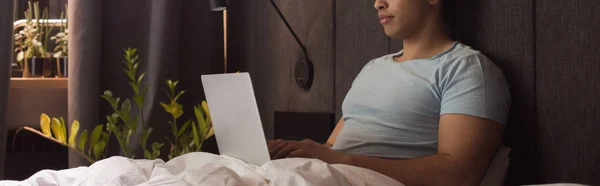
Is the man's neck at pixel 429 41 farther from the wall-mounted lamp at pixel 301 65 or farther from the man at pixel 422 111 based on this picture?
the wall-mounted lamp at pixel 301 65

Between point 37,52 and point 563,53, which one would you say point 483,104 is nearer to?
point 563,53

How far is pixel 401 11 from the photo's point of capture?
1.51 metres

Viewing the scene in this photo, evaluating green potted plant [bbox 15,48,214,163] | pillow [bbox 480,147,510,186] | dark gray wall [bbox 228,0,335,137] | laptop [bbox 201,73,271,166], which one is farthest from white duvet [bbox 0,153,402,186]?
green potted plant [bbox 15,48,214,163]

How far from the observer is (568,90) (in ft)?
3.86

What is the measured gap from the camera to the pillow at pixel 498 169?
4.21ft

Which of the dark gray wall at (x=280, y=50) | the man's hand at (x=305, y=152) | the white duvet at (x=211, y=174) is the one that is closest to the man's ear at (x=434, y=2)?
the man's hand at (x=305, y=152)

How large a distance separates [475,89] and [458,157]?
139mm

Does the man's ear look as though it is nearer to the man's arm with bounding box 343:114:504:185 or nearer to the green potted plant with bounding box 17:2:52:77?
the man's arm with bounding box 343:114:504:185

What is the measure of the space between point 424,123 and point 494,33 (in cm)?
24

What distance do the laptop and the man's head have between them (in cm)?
44

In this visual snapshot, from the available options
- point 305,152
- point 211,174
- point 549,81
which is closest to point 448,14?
point 549,81

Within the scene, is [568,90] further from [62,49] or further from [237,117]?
[62,49]

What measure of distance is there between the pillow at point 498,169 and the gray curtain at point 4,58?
1.84 meters

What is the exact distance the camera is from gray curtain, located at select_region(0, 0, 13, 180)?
2.43m
